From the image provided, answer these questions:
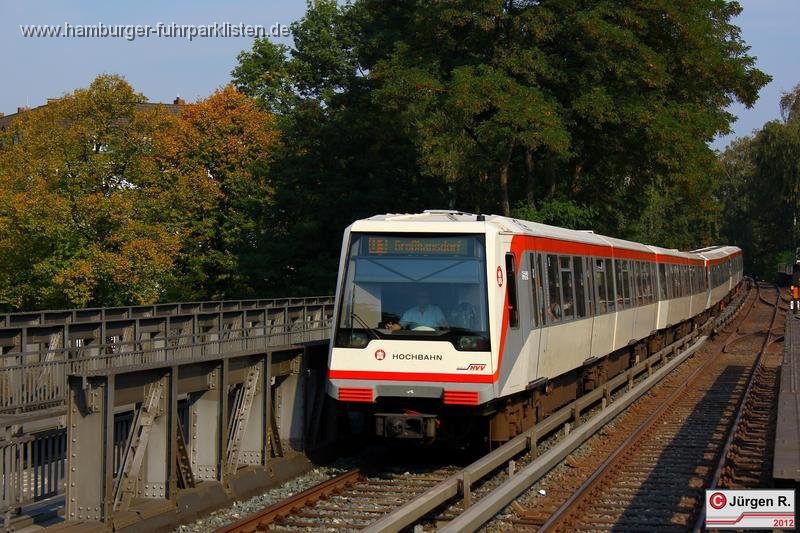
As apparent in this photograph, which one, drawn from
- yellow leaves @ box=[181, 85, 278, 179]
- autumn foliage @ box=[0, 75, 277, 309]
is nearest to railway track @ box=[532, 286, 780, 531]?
autumn foliage @ box=[0, 75, 277, 309]

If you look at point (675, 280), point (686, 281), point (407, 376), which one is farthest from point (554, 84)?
point (407, 376)

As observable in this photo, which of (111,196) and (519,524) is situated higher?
(111,196)

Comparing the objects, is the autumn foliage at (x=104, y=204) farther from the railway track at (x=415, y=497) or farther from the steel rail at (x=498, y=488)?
the railway track at (x=415, y=497)

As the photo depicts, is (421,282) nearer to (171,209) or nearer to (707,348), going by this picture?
(707,348)

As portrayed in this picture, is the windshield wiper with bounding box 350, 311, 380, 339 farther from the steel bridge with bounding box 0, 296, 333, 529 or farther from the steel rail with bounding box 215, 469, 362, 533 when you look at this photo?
the steel rail with bounding box 215, 469, 362, 533

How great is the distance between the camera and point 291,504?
1084cm

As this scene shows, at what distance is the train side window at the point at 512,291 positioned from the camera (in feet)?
43.7

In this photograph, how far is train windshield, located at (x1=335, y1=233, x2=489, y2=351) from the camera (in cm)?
1280

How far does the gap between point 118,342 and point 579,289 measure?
25.1 ft

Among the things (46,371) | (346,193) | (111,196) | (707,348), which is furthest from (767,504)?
(111,196)

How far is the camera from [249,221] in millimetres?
51438

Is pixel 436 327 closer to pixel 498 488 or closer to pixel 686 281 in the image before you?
pixel 498 488

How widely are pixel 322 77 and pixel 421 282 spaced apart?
177 ft

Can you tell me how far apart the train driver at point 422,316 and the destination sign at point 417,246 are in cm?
49
